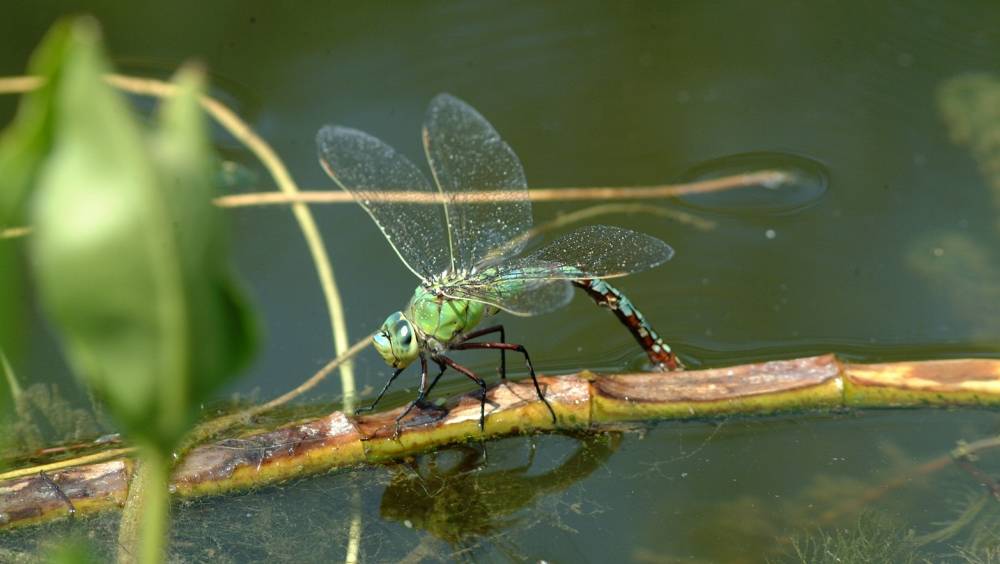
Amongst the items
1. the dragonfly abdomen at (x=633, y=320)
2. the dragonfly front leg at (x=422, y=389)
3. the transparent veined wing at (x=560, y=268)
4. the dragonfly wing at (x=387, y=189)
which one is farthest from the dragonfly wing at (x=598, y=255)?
the dragonfly front leg at (x=422, y=389)

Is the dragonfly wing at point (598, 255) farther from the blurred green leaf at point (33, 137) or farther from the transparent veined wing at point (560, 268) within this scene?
the blurred green leaf at point (33, 137)

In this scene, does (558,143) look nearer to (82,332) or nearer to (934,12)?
(934,12)

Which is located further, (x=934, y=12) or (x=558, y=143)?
(x=934, y=12)

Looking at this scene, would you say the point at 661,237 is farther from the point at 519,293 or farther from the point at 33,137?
the point at 33,137

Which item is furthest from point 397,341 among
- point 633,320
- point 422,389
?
point 633,320

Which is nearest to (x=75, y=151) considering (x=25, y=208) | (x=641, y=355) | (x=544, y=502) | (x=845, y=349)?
(x=25, y=208)

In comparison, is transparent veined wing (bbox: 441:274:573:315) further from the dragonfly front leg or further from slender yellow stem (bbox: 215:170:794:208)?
slender yellow stem (bbox: 215:170:794:208)

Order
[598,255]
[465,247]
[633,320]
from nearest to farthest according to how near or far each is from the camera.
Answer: [598,255] < [633,320] < [465,247]
